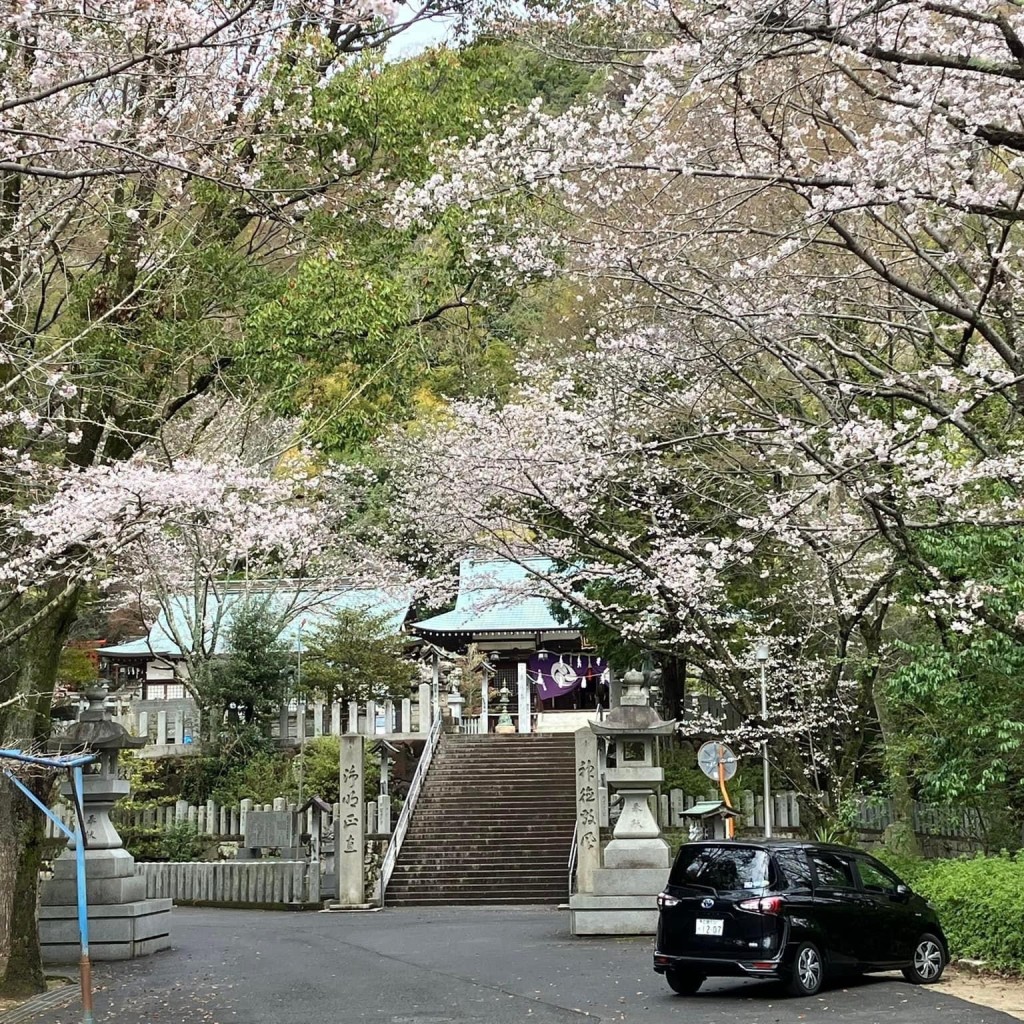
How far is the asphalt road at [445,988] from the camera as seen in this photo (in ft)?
32.8

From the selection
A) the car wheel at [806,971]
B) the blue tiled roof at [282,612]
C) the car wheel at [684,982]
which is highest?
the blue tiled roof at [282,612]

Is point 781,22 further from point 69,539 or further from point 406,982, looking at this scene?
point 406,982

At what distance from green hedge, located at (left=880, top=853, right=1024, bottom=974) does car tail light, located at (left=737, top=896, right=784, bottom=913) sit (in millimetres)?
2706

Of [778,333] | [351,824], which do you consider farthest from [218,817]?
[778,333]

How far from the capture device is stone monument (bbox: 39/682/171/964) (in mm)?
15107

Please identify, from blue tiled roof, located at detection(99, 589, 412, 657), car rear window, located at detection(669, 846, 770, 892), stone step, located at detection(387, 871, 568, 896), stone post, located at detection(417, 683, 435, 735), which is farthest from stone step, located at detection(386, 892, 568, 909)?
car rear window, located at detection(669, 846, 770, 892)

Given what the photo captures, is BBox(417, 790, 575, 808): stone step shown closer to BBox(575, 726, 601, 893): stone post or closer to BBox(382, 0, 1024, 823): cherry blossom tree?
BBox(382, 0, 1024, 823): cherry blossom tree

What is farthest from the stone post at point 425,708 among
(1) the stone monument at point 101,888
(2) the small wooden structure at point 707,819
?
(1) the stone monument at point 101,888

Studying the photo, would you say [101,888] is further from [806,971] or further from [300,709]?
[300,709]

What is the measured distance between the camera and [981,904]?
12406mm

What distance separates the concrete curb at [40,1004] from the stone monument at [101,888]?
1.87 meters

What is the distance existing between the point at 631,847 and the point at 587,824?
271 cm

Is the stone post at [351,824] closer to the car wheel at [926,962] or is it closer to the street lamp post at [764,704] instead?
the street lamp post at [764,704]

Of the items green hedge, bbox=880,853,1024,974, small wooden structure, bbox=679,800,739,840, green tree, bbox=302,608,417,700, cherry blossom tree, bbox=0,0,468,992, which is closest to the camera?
cherry blossom tree, bbox=0,0,468,992
